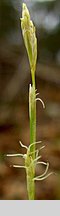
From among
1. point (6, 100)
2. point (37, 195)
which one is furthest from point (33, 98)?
point (6, 100)

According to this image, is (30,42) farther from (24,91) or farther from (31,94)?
(24,91)

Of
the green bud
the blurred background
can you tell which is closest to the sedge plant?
the green bud

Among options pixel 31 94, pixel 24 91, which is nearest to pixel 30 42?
pixel 31 94

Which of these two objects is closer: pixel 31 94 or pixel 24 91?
pixel 31 94

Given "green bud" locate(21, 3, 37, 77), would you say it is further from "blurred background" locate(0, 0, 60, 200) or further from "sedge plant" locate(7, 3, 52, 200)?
"blurred background" locate(0, 0, 60, 200)

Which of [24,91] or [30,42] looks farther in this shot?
[24,91]

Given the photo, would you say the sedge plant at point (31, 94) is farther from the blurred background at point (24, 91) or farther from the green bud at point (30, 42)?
the blurred background at point (24, 91)

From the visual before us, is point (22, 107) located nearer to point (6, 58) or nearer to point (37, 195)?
point (6, 58)

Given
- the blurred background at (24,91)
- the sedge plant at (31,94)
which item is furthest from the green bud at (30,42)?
the blurred background at (24,91)
